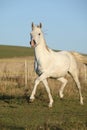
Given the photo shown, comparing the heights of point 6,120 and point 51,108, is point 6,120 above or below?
above

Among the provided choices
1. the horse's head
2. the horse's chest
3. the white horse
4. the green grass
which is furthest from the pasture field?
the horse's head

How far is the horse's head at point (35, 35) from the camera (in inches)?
461

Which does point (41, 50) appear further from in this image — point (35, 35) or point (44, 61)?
point (35, 35)

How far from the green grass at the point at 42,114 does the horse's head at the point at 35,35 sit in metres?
1.90

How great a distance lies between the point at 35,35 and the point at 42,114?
2.63 metres

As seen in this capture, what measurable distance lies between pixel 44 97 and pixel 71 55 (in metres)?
1.76

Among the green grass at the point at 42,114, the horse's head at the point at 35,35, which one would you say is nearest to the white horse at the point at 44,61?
the horse's head at the point at 35,35

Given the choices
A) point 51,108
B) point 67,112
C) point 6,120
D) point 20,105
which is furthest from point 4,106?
point 6,120

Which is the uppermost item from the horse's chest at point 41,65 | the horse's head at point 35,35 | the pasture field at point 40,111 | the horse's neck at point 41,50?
the horse's head at point 35,35

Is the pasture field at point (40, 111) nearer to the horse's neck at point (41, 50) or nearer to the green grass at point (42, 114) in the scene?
the green grass at point (42, 114)

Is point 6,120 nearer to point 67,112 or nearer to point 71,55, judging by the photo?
point 67,112

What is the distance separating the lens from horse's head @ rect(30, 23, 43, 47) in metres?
11.7

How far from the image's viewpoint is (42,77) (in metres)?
11.7

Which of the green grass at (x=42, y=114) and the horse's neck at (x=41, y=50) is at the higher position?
the horse's neck at (x=41, y=50)
